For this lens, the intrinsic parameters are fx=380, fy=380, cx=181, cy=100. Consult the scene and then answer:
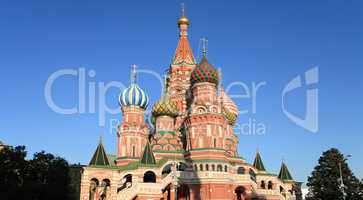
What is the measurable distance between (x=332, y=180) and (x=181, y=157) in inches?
615

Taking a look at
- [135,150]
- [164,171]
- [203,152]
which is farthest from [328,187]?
[135,150]

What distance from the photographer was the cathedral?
37.7 metres

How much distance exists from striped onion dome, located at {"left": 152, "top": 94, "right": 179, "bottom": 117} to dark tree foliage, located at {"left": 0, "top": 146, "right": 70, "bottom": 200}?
14627mm

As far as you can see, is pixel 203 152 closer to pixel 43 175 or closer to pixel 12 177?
pixel 43 175

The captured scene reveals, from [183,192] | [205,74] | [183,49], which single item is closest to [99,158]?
[183,192]

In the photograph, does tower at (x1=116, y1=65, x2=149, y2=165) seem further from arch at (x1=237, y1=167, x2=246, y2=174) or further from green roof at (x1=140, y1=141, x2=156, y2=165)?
arch at (x1=237, y1=167, x2=246, y2=174)

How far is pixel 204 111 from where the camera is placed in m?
40.8

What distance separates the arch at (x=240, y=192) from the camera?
41344 millimetres

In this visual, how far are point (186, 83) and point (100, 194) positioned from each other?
63.2 feet

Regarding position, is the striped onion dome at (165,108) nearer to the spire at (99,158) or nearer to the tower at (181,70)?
the tower at (181,70)

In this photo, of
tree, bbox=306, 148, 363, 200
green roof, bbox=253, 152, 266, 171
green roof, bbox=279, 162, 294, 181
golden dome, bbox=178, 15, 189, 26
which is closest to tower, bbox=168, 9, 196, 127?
golden dome, bbox=178, 15, 189, 26

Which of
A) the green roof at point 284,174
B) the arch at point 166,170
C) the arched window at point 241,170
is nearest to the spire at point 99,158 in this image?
the arch at point 166,170

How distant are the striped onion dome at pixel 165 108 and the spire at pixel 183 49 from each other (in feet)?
26.1

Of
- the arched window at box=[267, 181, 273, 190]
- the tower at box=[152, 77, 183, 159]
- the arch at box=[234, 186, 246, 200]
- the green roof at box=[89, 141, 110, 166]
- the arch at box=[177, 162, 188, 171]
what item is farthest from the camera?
the arched window at box=[267, 181, 273, 190]
